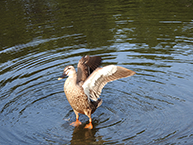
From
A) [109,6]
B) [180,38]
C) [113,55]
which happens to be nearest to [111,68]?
[113,55]

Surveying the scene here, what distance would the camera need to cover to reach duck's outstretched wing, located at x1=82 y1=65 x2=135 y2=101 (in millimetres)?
6105

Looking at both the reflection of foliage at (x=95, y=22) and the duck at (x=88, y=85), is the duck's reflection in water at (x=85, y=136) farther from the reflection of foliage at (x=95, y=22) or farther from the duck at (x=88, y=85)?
the reflection of foliage at (x=95, y=22)

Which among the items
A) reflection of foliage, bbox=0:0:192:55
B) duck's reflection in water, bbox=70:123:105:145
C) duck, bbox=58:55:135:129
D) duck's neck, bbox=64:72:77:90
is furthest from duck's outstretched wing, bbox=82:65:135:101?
reflection of foliage, bbox=0:0:192:55

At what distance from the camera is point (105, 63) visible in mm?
9641

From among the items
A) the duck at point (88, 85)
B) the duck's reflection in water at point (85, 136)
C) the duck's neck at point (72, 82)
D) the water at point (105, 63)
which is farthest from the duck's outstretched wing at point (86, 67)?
the duck's reflection in water at point (85, 136)

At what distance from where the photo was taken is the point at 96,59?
752cm

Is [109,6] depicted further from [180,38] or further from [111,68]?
[111,68]

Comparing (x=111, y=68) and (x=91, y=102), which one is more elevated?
(x=111, y=68)

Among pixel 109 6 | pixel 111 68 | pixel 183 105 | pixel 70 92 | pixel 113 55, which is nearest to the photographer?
pixel 111 68

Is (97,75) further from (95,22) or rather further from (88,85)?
(95,22)

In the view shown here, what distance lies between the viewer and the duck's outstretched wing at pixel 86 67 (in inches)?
280

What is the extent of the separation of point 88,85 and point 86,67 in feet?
3.19

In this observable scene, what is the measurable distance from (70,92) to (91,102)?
66 centimetres

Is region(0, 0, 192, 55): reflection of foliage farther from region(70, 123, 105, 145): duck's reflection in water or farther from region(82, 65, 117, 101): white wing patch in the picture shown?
region(70, 123, 105, 145): duck's reflection in water
